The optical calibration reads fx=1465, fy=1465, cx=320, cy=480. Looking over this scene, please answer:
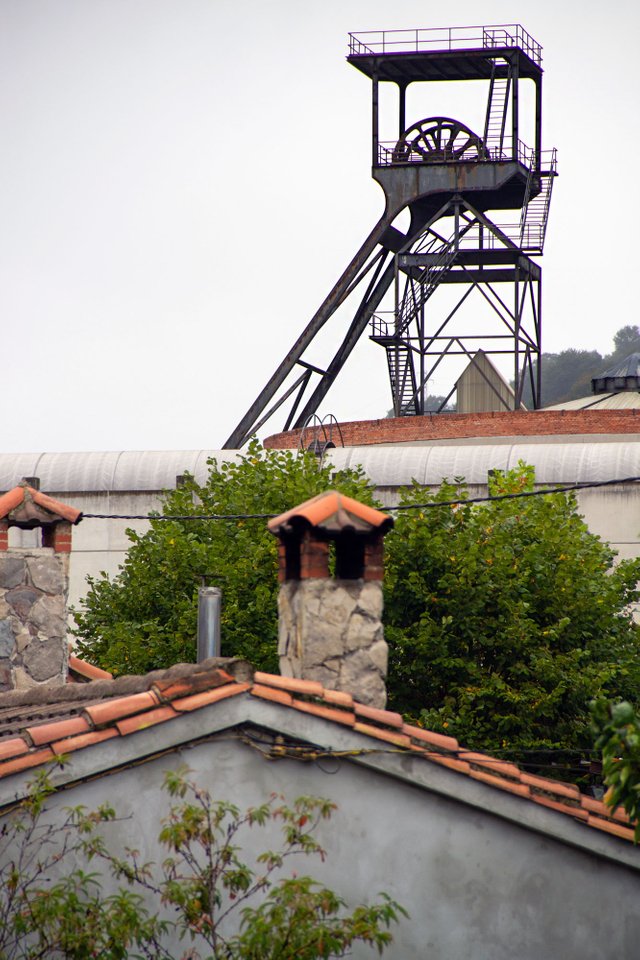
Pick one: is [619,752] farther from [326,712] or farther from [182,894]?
[182,894]

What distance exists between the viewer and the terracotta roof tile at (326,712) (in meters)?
9.60

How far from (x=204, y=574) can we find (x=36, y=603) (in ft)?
18.8

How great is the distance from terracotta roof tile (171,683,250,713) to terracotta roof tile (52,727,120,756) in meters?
0.46

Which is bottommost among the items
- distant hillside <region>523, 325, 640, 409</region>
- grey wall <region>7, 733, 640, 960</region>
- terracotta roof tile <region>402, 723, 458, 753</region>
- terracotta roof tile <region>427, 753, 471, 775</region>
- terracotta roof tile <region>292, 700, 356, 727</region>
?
grey wall <region>7, 733, 640, 960</region>

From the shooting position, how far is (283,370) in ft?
133

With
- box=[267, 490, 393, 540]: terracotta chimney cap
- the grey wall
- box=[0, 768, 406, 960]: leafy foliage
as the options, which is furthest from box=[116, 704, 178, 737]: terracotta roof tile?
box=[267, 490, 393, 540]: terracotta chimney cap

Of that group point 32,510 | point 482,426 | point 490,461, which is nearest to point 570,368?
point 482,426

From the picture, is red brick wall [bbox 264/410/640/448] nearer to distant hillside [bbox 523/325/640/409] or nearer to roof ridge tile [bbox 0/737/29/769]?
roof ridge tile [bbox 0/737/29/769]

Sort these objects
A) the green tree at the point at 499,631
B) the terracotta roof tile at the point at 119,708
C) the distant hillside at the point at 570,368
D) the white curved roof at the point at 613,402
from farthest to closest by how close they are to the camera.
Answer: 1. the distant hillside at the point at 570,368
2. the white curved roof at the point at 613,402
3. the green tree at the point at 499,631
4. the terracotta roof tile at the point at 119,708

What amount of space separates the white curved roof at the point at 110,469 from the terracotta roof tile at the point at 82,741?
2120 centimetres

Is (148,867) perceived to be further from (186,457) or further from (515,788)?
(186,457)

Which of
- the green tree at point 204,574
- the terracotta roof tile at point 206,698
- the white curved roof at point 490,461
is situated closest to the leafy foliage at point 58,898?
the terracotta roof tile at point 206,698

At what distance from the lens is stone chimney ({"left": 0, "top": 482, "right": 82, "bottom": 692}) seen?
14.8 meters

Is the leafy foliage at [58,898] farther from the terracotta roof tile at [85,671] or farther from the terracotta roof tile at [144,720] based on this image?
the terracotta roof tile at [85,671]
